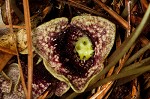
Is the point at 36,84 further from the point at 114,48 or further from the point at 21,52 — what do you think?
the point at 114,48

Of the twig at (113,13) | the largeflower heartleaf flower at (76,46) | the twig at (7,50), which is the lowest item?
the twig at (7,50)

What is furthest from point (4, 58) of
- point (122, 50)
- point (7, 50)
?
point (122, 50)

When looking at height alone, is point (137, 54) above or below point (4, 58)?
above

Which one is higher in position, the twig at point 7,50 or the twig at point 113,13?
the twig at point 113,13

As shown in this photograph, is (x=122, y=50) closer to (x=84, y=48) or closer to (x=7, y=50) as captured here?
(x=84, y=48)

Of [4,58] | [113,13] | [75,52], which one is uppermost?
[113,13]

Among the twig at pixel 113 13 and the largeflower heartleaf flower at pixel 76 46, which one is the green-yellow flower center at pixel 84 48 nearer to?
the largeflower heartleaf flower at pixel 76 46

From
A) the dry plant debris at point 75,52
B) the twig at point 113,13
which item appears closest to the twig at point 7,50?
the dry plant debris at point 75,52

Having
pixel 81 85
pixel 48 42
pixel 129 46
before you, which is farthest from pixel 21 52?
pixel 129 46
